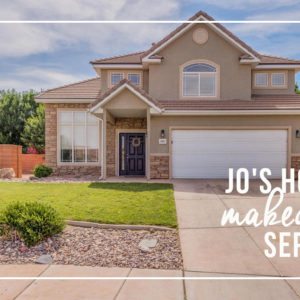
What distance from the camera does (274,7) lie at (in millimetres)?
7414

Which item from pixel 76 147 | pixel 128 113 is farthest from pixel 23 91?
pixel 128 113

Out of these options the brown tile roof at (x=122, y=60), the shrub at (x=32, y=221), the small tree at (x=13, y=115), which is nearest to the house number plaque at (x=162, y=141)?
the brown tile roof at (x=122, y=60)

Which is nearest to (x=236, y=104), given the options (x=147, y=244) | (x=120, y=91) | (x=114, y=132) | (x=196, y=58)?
(x=196, y=58)

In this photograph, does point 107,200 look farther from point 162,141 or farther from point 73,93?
point 73,93

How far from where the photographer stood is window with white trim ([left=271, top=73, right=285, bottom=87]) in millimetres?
18031

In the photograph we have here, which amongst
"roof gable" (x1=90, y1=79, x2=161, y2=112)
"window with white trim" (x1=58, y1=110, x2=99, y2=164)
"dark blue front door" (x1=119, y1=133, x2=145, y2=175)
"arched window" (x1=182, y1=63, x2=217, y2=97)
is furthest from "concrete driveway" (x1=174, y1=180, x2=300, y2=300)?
"window with white trim" (x1=58, y1=110, x2=99, y2=164)

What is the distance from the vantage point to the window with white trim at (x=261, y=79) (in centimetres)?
1808

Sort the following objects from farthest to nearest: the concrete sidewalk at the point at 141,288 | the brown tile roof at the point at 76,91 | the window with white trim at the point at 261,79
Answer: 1. the window with white trim at the point at 261,79
2. the brown tile roof at the point at 76,91
3. the concrete sidewalk at the point at 141,288

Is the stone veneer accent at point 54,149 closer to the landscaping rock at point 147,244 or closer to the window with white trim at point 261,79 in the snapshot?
the window with white trim at point 261,79

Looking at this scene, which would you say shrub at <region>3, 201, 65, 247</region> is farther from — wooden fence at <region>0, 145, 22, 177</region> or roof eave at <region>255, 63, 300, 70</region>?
roof eave at <region>255, 63, 300, 70</region>

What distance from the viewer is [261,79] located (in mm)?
18125

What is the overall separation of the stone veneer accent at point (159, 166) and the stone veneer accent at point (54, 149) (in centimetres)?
389

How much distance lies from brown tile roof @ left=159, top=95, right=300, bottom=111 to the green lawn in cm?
433

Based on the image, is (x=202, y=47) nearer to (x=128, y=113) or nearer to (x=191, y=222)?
(x=128, y=113)
